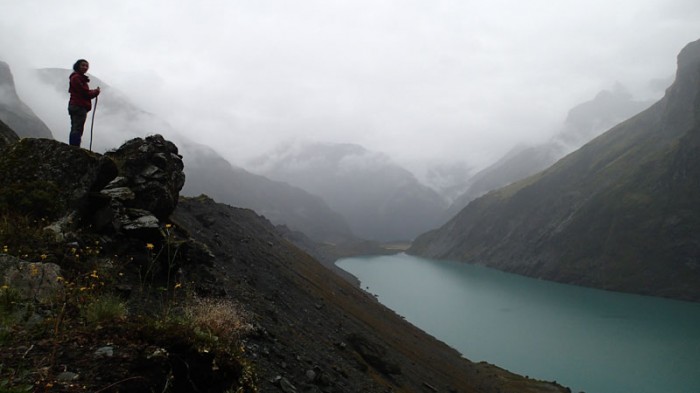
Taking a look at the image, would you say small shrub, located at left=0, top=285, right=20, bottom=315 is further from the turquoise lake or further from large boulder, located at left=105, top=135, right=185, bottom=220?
the turquoise lake

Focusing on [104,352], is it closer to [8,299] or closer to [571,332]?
[8,299]

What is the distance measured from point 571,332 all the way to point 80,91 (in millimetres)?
118918

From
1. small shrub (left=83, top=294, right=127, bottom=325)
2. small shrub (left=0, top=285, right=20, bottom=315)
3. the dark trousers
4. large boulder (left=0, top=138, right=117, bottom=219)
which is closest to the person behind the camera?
small shrub (left=83, top=294, right=127, bottom=325)

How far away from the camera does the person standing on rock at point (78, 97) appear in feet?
51.6

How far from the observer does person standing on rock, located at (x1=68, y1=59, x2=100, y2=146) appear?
619 inches

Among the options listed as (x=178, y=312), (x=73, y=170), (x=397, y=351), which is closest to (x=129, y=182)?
(x=73, y=170)

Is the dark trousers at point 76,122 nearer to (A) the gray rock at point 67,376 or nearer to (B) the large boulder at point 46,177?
(B) the large boulder at point 46,177

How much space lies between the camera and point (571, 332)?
105 m

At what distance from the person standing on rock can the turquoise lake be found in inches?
3209

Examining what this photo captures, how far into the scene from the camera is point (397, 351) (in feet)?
177

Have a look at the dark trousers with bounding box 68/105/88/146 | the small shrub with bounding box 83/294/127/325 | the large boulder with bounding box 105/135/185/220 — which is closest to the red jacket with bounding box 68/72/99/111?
the dark trousers with bounding box 68/105/88/146

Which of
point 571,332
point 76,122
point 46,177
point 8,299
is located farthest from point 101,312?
point 571,332

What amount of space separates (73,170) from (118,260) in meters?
3.49

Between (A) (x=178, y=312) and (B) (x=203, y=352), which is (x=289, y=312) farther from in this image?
(B) (x=203, y=352)
